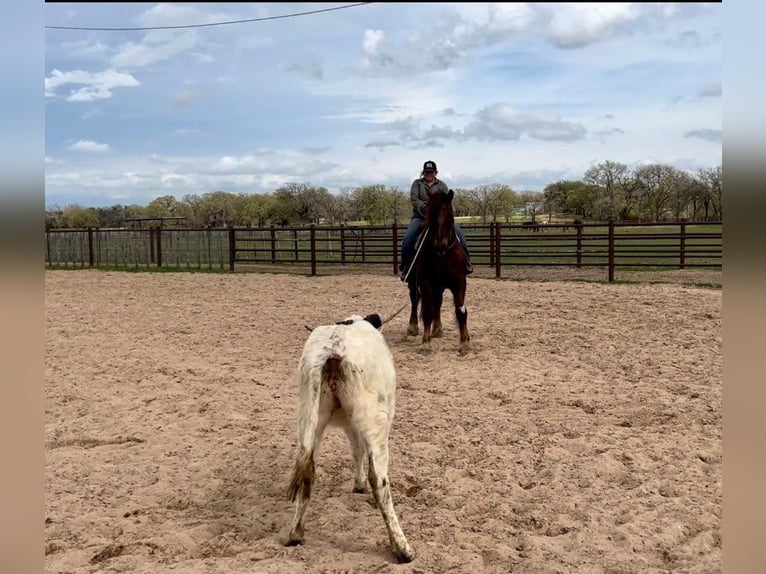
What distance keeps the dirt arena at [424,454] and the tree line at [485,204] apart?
2980 cm

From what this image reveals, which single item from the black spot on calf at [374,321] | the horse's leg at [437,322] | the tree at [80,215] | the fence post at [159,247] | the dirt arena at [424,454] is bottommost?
the dirt arena at [424,454]

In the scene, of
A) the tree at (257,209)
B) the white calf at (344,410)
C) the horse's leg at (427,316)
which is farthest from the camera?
the tree at (257,209)

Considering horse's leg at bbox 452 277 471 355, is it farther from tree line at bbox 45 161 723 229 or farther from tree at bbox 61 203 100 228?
tree at bbox 61 203 100 228

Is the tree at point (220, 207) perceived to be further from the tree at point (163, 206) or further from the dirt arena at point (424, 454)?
the dirt arena at point (424, 454)

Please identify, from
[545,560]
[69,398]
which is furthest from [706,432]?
[69,398]

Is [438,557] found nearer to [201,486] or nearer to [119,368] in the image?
[201,486]

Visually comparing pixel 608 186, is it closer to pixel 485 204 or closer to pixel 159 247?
pixel 485 204

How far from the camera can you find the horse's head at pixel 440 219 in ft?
23.5

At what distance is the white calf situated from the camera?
294cm

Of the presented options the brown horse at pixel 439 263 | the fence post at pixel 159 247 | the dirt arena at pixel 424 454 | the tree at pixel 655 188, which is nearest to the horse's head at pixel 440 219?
the brown horse at pixel 439 263

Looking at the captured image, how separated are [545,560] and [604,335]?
18.8ft

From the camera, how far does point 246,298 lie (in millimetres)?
12617

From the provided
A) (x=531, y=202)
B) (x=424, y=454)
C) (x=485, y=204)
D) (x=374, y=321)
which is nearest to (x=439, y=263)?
(x=424, y=454)
